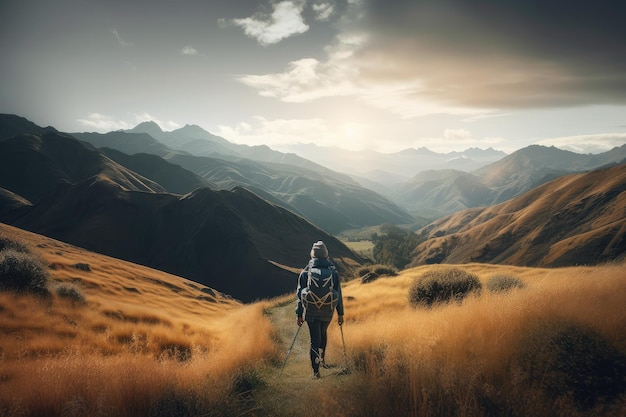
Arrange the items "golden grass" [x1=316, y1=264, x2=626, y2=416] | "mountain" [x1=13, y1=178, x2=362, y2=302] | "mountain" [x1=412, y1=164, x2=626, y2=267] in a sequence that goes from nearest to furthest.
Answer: "golden grass" [x1=316, y1=264, x2=626, y2=416], "mountain" [x1=412, y1=164, x2=626, y2=267], "mountain" [x1=13, y1=178, x2=362, y2=302]

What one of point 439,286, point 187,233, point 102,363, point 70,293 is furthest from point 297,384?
point 187,233

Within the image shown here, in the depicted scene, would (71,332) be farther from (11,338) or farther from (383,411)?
(383,411)

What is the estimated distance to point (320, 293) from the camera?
8.02 meters

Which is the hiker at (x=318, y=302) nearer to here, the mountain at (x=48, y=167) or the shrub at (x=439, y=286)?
the shrub at (x=439, y=286)

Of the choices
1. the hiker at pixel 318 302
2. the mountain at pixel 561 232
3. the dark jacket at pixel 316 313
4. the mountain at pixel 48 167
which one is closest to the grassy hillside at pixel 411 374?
the hiker at pixel 318 302

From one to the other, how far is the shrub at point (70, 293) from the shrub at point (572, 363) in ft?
50.2

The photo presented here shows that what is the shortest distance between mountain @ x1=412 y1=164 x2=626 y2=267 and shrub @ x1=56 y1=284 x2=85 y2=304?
9717cm

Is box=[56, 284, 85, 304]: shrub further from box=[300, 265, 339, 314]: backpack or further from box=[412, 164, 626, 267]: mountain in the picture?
box=[412, 164, 626, 267]: mountain

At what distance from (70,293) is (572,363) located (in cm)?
1651

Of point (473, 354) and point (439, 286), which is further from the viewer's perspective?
point (439, 286)

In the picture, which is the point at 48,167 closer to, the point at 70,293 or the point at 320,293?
the point at 70,293

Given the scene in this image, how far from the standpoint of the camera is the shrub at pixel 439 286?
46.5 feet

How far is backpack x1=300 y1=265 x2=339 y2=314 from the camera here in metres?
8.01

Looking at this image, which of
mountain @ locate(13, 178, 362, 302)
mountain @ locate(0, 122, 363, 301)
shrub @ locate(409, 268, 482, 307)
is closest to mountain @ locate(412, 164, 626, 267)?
mountain @ locate(0, 122, 363, 301)
